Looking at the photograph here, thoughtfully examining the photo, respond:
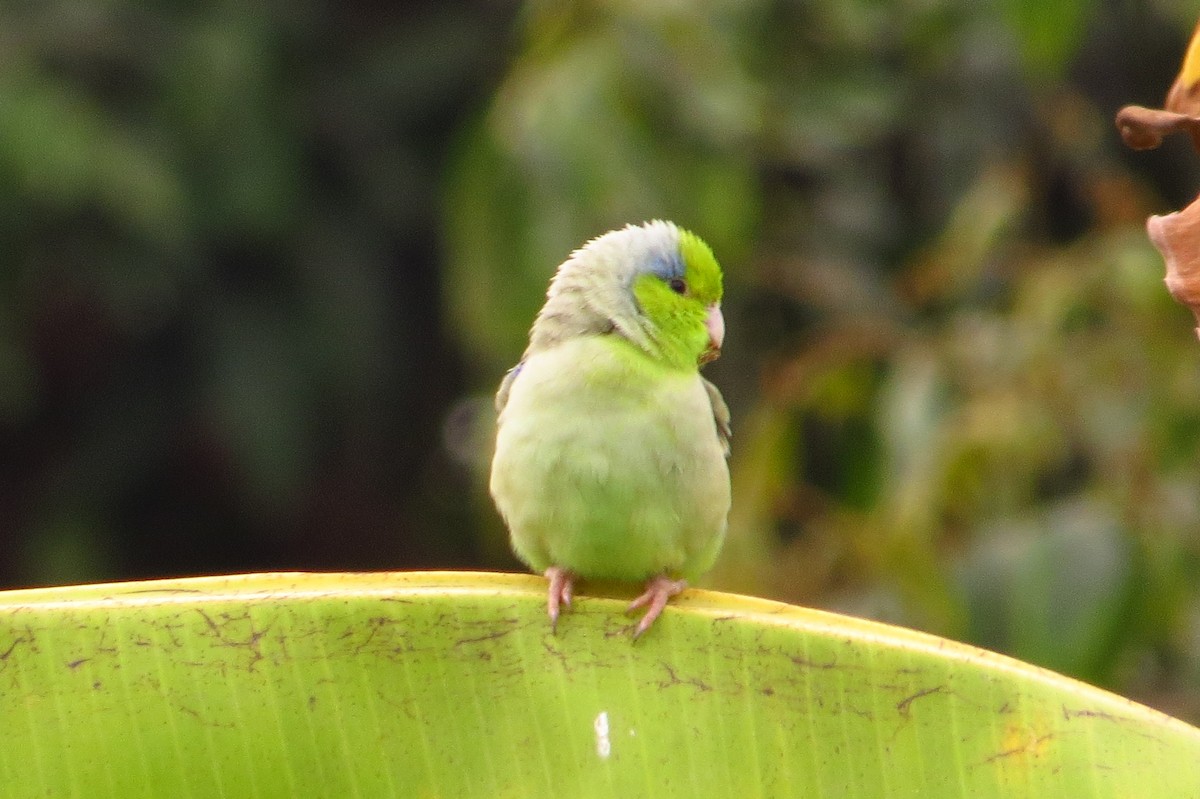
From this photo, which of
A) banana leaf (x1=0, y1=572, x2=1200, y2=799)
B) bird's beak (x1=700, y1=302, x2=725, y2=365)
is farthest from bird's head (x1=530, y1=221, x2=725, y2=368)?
banana leaf (x1=0, y1=572, x2=1200, y2=799)

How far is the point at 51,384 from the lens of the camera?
8.84 metres

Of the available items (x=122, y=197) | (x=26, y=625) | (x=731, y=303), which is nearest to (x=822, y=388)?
(x=731, y=303)

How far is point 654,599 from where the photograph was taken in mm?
2566

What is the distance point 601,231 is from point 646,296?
174cm

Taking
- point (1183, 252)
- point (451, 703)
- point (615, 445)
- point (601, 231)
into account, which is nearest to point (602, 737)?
point (451, 703)

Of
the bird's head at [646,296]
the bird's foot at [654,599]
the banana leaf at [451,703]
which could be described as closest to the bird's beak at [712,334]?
the bird's head at [646,296]

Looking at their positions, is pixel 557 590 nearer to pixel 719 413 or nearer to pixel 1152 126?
pixel 719 413

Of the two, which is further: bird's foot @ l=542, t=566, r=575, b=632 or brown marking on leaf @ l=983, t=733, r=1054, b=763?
bird's foot @ l=542, t=566, r=575, b=632

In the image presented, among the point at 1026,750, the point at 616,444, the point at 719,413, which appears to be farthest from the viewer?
the point at 719,413

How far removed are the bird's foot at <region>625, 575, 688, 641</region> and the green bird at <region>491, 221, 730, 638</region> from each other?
28mm

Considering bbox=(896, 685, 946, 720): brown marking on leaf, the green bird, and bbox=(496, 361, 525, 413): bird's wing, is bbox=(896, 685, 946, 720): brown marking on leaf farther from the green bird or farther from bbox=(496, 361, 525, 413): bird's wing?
bbox=(496, 361, 525, 413): bird's wing

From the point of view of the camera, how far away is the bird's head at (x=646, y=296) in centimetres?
315

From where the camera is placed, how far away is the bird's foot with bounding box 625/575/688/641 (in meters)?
2.45

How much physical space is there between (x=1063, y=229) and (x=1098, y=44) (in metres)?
0.78
